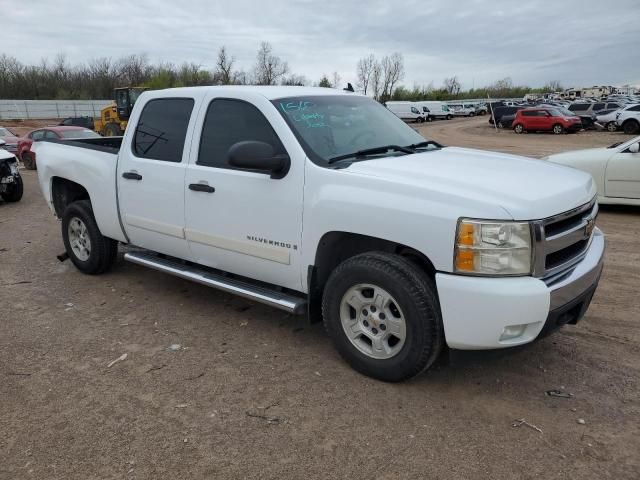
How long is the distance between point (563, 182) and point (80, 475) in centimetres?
328

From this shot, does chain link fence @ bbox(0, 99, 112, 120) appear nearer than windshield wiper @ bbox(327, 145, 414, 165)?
No

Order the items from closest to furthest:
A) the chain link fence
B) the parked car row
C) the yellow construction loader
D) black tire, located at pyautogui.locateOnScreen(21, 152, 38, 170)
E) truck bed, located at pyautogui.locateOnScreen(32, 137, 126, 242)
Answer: truck bed, located at pyautogui.locateOnScreen(32, 137, 126, 242)
black tire, located at pyautogui.locateOnScreen(21, 152, 38, 170)
the yellow construction loader
the chain link fence
the parked car row

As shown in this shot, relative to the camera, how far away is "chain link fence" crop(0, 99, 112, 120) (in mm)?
50500

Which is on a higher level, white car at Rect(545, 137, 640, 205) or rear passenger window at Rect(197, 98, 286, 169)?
rear passenger window at Rect(197, 98, 286, 169)

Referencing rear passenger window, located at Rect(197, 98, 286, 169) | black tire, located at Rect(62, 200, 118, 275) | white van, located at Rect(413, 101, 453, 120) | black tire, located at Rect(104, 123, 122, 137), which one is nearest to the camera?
rear passenger window, located at Rect(197, 98, 286, 169)

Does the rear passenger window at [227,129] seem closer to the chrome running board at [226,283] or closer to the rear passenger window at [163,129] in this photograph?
the rear passenger window at [163,129]

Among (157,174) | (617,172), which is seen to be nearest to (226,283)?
(157,174)

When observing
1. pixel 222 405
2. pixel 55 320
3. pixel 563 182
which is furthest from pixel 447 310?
pixel 55 320

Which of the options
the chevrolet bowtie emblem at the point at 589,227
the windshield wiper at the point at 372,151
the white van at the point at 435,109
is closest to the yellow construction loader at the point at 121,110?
the windshield wiper at the point at 372,151

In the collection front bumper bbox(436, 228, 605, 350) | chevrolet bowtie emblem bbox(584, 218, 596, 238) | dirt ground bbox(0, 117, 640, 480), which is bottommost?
dirt ground bbox(0, 117, 640, 480)

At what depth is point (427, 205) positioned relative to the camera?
3.17 m

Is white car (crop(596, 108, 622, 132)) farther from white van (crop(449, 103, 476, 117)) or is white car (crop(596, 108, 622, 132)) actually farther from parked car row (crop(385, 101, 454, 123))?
white van (crop(449, 103, 476, 117))

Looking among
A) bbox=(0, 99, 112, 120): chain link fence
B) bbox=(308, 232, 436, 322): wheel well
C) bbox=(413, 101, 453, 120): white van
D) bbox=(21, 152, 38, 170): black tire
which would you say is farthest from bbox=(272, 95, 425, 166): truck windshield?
bbox=(0, 99, 112, 120): chain link fence

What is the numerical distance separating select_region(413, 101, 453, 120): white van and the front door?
52926 mm
